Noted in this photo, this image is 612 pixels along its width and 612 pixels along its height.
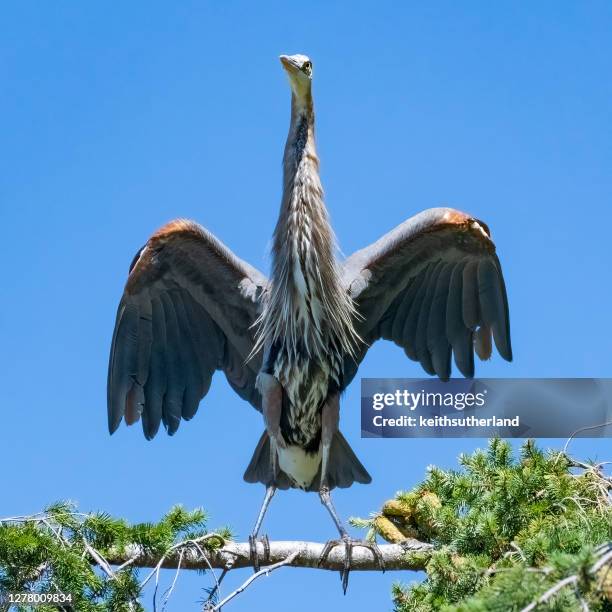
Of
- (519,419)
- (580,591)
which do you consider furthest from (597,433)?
(580,591)

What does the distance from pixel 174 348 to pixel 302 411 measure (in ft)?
3.60

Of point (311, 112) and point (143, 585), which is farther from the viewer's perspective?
point (311, 112)

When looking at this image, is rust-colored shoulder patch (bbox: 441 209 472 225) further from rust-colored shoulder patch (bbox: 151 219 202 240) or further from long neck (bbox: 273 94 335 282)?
rust-colored shoulder patch (bbox: 151 219 202 240)

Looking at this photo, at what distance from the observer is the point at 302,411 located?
7.27m

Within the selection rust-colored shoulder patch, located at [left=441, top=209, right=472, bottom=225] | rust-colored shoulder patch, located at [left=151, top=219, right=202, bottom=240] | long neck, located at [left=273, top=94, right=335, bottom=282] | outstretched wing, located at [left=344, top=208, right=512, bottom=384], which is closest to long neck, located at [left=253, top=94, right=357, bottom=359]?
long neck, located at [left=273, top=94, right=335, bottom=282]

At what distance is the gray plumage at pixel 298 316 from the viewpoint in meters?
7.26

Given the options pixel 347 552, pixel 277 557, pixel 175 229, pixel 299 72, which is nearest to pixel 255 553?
pixel 277 557

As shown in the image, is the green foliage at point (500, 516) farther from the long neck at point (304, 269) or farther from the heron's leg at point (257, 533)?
the long neck at point (304, 269)

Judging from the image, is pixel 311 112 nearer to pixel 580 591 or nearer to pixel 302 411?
pixel 302 411

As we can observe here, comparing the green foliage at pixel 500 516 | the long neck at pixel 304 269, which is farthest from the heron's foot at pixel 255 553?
the long neck at pixel 304 269

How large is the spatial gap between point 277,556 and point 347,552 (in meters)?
0.44

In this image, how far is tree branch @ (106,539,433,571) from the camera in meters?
5.39

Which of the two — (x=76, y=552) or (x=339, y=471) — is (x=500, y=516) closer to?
(x=76, y=552)

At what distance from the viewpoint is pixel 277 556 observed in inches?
228
